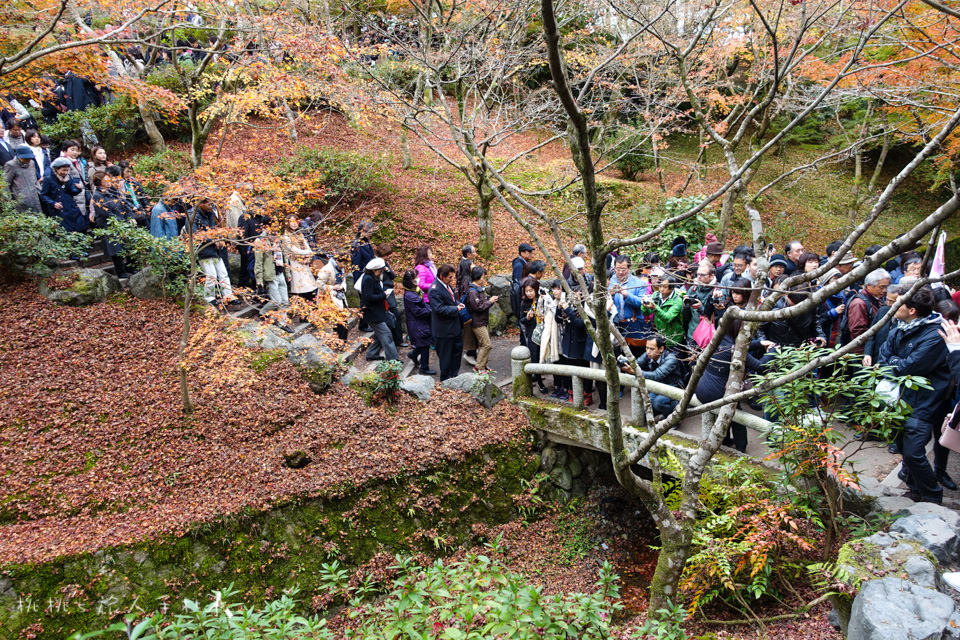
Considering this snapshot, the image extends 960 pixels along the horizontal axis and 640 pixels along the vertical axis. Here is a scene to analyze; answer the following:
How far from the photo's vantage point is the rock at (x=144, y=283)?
9438 mm

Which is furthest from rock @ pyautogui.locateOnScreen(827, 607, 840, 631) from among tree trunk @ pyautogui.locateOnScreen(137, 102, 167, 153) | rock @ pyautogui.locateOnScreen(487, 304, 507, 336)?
tree trunk @ pyautogui.locateOnScreen(137, 102, 167, 153)

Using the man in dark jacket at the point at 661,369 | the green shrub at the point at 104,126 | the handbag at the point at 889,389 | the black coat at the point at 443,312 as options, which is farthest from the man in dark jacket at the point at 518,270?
the green shrub at the point at 104,126

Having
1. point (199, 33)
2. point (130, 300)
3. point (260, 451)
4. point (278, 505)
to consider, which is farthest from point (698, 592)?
point (199, 33)

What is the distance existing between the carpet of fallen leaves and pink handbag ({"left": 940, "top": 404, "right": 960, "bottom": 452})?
4955 millimetres

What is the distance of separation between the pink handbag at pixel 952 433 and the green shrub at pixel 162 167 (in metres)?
13.1

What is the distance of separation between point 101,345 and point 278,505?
4.26 metres

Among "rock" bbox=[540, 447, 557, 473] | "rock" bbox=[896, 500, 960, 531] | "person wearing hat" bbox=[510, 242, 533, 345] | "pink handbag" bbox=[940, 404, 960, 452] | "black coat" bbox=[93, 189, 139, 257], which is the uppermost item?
"black coat" bbox=[93, 189, 139, 257]

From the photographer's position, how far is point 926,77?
382 inches

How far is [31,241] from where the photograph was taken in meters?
8.66

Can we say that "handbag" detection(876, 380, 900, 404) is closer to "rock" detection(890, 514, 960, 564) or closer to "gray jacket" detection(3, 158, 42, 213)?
"rock" detection(890, 514, 960, 564)

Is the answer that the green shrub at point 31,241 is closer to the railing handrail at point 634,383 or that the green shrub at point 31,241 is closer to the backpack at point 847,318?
the railing handrail at point 634,383

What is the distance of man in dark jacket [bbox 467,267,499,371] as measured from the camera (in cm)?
862

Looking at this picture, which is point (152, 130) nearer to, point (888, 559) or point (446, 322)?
point (446, 322)

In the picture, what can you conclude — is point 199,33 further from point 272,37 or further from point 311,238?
point 311,238
